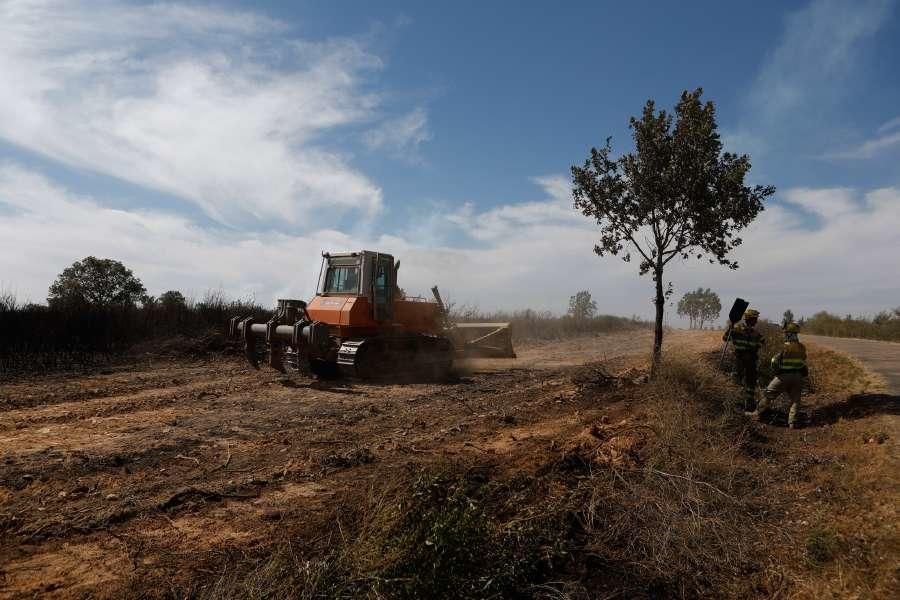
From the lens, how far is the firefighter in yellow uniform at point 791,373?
9.26m

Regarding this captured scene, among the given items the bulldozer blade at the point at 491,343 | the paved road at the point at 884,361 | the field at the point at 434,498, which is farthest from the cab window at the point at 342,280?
the paved road at the point at 884,361

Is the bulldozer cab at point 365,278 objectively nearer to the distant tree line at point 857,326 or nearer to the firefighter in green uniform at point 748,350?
the firefighter in green uniform at point 748,350

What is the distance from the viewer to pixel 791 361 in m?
9.36

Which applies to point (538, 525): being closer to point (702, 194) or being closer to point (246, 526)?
point (246, 526)

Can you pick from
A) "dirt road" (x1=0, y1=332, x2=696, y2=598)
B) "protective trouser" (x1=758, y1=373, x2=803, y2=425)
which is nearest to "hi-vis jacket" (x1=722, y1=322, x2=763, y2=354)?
"protective trouser" (x1=758, y1=373, x2=803, y2=425)

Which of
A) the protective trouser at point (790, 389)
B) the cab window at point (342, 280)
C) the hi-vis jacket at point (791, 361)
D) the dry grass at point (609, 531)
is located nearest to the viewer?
the dry grass at point (609, 531)

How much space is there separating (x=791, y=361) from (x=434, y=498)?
25.5 ft

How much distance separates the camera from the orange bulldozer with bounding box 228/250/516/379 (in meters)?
12.0

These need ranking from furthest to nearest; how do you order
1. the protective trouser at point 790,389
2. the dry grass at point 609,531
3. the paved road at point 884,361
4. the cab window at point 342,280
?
the cab window at point 342,280 → the paved road at point 884,361 → the protective trouser at point 790,389 → the dry grass at point 609,531

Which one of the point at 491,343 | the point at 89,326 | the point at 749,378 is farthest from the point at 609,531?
the point at 89,326

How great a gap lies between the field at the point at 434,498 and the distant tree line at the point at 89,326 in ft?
20.2

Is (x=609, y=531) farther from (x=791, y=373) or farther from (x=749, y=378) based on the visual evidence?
(x=749, y=378)

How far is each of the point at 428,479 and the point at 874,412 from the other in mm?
8316

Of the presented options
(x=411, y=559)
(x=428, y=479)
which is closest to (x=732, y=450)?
(x=428, y=479)
